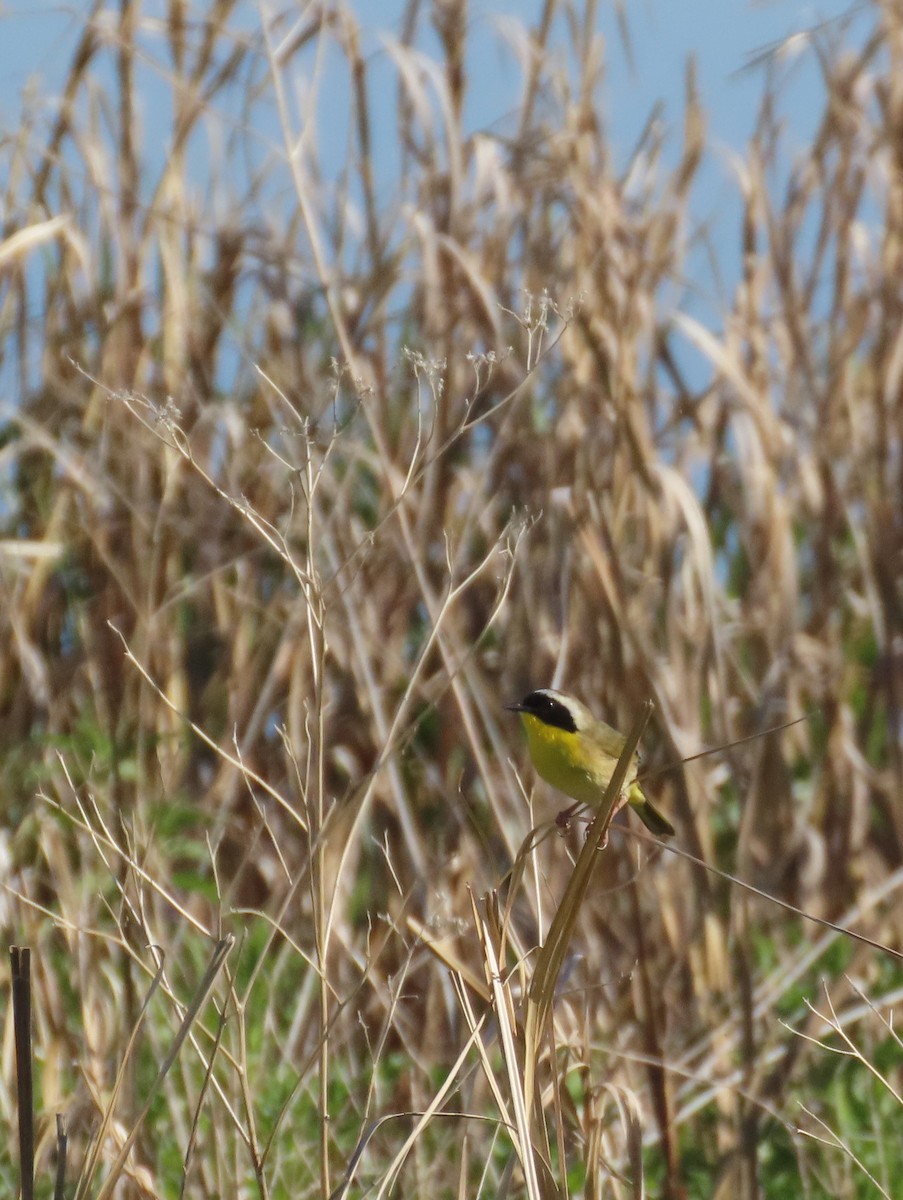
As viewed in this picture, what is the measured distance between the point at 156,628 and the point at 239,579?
0.22 m

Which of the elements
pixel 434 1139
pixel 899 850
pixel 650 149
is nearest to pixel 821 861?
pixel 899 850

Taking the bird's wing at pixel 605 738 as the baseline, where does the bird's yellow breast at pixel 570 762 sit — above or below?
below

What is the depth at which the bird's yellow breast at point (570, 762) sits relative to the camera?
2938 mm

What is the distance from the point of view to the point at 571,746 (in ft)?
9.73

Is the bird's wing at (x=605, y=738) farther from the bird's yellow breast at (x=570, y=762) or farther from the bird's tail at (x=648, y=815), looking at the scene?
the bird's tail at (x=648, y=815)

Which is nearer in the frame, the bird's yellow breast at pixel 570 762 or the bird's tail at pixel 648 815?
the bird's yellow breast at pixel 570 762

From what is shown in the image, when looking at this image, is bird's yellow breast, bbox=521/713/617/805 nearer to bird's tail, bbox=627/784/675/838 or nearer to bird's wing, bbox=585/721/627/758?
bird's wing, bbox=585/721/627/758

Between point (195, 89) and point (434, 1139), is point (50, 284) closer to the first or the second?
point (195, 89)

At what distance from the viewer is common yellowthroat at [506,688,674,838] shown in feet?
9.61

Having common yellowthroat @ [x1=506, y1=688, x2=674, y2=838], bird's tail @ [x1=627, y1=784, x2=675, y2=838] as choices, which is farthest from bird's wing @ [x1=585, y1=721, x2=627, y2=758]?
bird's tail @ [x1=627, y1=784, x2=675, y2=838]

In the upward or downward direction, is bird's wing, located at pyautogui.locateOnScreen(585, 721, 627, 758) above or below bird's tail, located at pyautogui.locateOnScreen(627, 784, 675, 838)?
above

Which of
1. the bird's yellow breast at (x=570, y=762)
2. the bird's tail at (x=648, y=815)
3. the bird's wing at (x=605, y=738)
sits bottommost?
the bird's tail at (x=648, y=815)

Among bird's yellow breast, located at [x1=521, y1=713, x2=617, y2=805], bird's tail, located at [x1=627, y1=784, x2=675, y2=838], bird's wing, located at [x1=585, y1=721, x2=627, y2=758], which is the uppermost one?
bird's wing, located at [x1=585, y1=721, x2=627, y2=758]

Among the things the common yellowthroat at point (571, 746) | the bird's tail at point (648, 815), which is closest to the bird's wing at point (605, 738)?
the common yellowthroat at point (571, 746)
